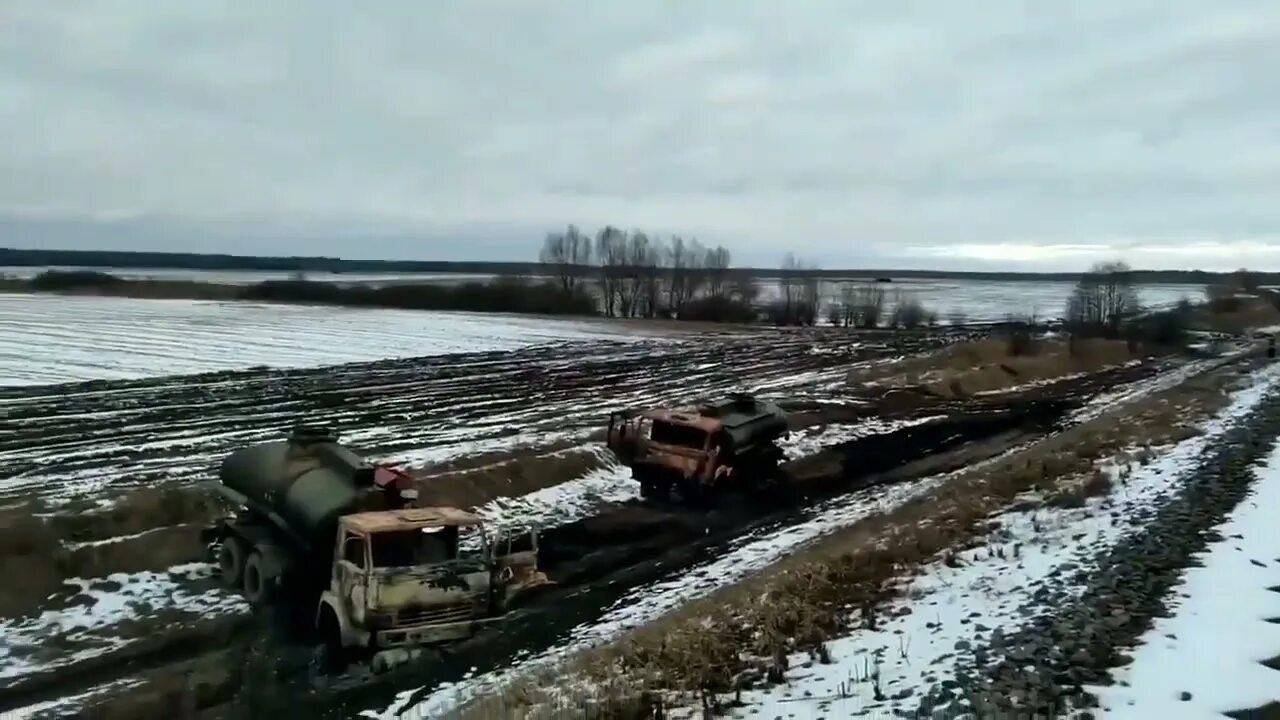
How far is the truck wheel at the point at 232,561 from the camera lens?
671 inches

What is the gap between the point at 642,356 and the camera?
59.8 m

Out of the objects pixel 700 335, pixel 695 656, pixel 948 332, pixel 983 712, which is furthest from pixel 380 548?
pixel 948 332

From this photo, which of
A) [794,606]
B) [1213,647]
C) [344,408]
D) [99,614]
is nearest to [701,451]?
[794,606]

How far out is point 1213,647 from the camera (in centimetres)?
1202

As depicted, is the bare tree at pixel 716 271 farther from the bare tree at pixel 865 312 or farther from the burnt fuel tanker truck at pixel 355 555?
the burnt fuel tanker truck at pixel 355 555

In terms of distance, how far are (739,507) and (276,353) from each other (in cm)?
3684

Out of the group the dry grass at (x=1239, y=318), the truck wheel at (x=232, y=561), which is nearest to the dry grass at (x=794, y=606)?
the truck wheel at (x=232, y=561)

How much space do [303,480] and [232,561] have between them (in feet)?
6.76

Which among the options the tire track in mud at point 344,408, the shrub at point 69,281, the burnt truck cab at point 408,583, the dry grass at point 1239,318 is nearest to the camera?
the burnt truck cab at point 408,583

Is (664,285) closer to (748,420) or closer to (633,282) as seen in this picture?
(633,282)

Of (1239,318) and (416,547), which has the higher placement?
(1239,318)

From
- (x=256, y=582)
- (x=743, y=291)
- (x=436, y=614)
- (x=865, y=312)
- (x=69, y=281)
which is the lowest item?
(x=256, y=582)

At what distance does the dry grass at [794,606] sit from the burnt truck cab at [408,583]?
169 cm

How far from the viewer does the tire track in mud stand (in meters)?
25.4
